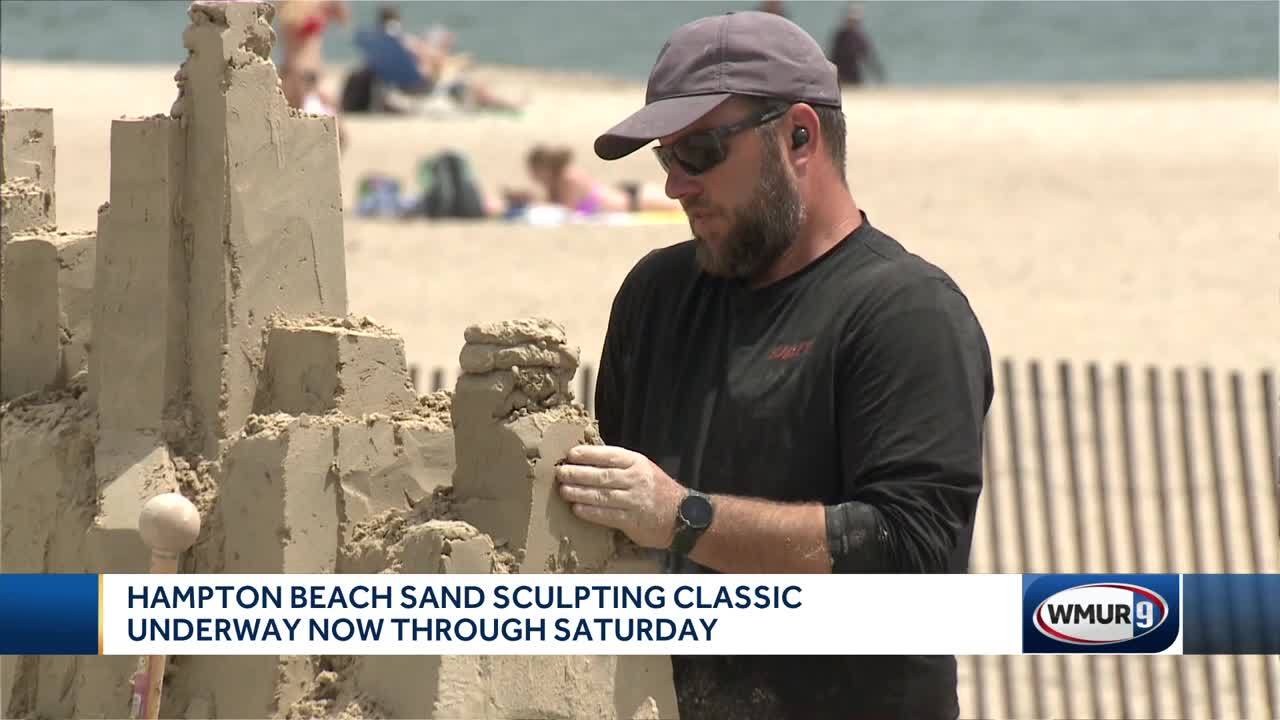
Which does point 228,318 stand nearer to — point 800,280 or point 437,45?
point 800,280

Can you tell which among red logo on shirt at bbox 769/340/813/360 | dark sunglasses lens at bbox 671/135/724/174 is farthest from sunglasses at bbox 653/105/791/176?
red logo on shirt at bbox 769/340/813/360

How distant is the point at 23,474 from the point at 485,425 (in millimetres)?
1571

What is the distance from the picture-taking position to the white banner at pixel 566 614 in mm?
3090

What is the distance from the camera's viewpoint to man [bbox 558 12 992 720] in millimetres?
3039

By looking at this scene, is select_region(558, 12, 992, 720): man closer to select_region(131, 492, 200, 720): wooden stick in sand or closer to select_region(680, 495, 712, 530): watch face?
select_region(680, 495, 712, 530): watch face

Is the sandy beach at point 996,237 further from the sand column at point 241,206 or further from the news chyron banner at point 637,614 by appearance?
the news chyron banner at point 637,614

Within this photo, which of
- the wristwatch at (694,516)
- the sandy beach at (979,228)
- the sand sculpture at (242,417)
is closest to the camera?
the wristwatch at (694,516)

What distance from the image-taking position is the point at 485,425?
327 cm

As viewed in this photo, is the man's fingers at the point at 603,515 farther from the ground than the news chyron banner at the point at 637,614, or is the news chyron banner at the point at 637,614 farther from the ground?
the man's fingers at the point at 603,515

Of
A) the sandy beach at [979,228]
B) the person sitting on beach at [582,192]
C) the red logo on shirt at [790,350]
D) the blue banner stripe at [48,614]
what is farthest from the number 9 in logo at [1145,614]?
the person sitting on beach at [582,192]

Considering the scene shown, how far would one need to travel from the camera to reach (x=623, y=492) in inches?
121

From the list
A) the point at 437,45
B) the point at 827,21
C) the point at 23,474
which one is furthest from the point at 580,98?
the point at 827,21

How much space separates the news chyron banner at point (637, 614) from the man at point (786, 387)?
0.05 meters

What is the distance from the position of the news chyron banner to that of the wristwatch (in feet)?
0.48
